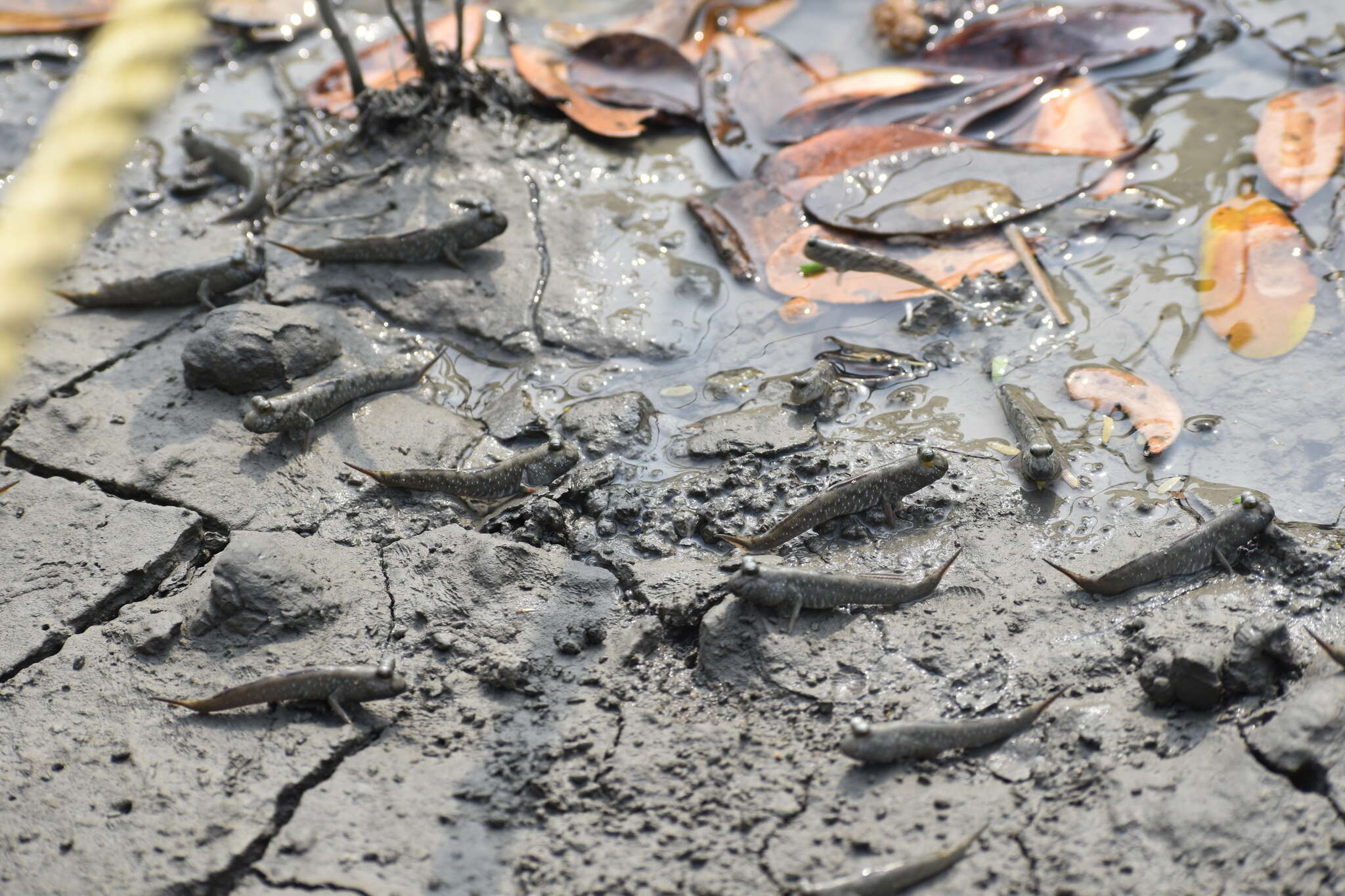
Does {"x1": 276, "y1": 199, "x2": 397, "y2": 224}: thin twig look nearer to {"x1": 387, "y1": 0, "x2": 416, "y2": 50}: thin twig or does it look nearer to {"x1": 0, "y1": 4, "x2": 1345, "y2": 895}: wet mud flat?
{"x1": 0, "y1": 4, "x2": 1345, "y2": 895}: wet mud flat

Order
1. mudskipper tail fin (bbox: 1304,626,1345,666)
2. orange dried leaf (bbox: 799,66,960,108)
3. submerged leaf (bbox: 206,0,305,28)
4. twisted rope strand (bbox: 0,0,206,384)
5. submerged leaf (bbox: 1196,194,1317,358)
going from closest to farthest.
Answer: mudskipper tail fin (bbox: 1304,626,1345,666) < submerged leaf (bbox: 1196,194,1317,358) < twisted rope strand (bbox: 0,0,206,384) < orange dried leaf (bbox: 799,66,960,108) < submerged leaf (bbox: 206,0,305,28)

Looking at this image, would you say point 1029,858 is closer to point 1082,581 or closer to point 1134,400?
point 1082,581

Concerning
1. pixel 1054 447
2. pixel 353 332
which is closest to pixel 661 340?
pixel 353 332

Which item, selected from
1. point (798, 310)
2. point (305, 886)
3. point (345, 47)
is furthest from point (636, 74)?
point (305, 886)

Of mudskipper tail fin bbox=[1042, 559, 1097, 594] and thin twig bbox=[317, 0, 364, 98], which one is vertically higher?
thin twig bbox=[317, 0, 364, 98]

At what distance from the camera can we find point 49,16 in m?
6.36

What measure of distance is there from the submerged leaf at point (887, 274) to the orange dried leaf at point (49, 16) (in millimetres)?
4822

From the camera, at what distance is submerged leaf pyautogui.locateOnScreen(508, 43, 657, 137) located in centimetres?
551

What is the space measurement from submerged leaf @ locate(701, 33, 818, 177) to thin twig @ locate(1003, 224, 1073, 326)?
1.36 metres

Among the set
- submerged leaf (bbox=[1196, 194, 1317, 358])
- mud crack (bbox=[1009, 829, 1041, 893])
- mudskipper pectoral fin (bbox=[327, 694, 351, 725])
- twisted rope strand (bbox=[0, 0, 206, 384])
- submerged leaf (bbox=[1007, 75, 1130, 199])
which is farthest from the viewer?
submerged leaf (bbox=[1007, 75, 1130, 199])

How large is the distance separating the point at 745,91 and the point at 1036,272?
1.95 meters

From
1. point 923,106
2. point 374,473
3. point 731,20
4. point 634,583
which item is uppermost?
point 731,20

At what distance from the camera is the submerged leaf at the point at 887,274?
4543 millimetres

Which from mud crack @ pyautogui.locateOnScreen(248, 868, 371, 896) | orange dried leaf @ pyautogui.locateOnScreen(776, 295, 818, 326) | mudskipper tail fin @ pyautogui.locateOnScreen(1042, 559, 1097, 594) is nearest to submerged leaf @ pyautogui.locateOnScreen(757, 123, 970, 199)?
orange dried leaf @ pyautogui.locateOnScreen(776, 295, 818, 326)
